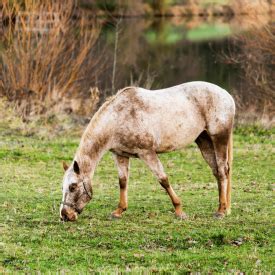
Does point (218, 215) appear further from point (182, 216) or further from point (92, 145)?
point (92, 145)

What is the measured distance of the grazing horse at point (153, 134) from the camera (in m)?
8.27

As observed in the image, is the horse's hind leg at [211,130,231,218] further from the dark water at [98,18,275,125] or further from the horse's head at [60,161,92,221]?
the dark water at [98,18,275,125]

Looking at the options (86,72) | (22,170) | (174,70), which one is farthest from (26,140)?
(174,70)

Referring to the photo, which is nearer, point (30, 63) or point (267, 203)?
point (267, 203)

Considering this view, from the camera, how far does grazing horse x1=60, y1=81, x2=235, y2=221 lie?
8.27 meters

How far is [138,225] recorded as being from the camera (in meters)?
8.29

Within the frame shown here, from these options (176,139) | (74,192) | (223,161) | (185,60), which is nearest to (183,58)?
(185,60)

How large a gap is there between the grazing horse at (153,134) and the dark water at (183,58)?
29.7ft

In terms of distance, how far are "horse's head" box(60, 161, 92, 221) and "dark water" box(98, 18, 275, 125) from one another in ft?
34.2

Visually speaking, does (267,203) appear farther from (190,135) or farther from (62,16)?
(62,16)

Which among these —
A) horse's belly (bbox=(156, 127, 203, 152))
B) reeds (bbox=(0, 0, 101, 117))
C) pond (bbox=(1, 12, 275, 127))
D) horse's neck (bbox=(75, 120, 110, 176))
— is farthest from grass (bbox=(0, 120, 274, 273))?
pond (bbox=(1, 12, 275, 127))

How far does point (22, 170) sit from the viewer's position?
41.5 feet

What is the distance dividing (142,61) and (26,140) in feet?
56.1

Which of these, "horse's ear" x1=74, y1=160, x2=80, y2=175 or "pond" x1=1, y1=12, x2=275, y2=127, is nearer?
"horse's ear" x1=74, y1=160, x2=80, y2=175
